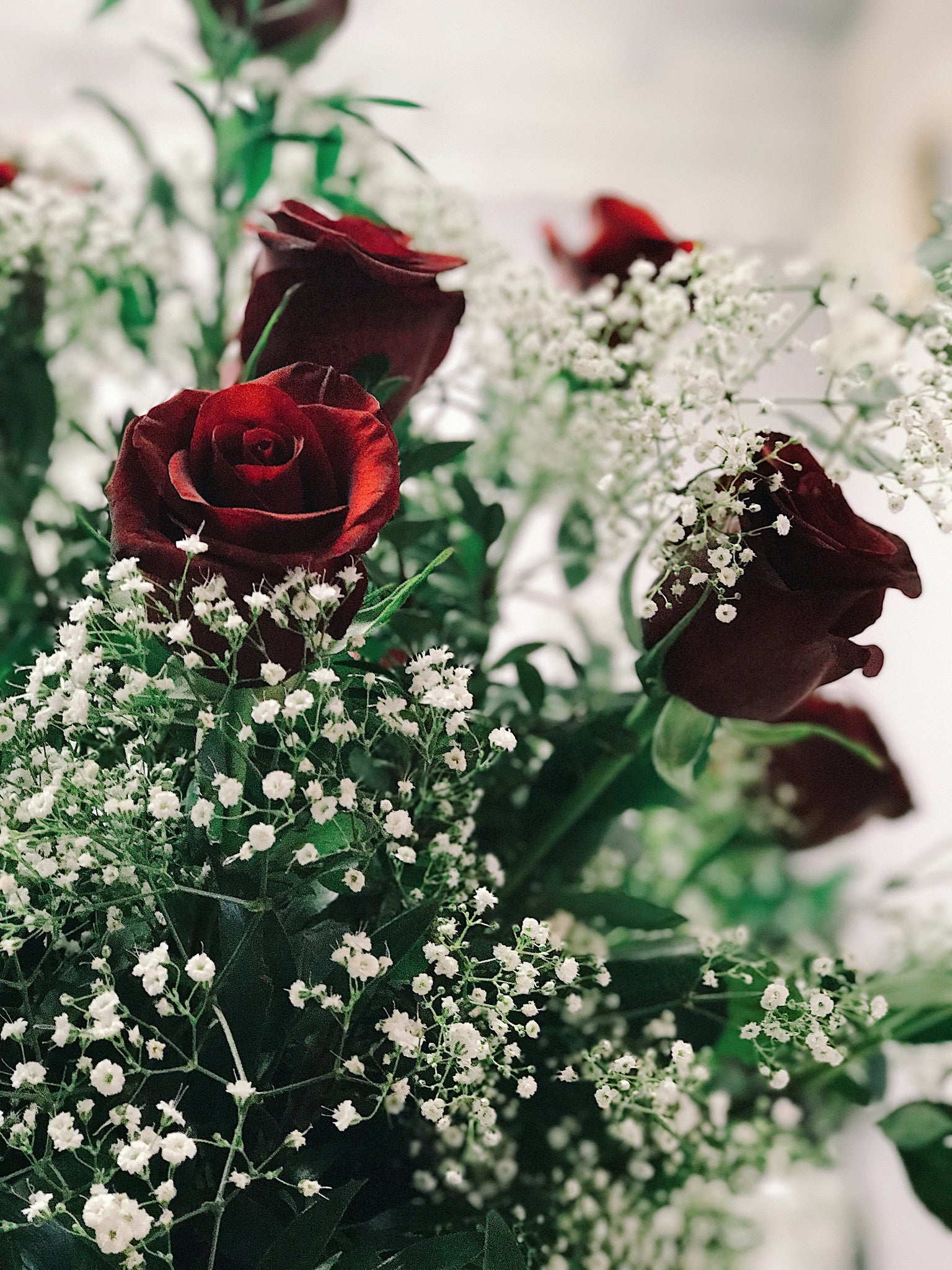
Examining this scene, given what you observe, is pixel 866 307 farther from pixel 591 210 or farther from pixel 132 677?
pixel 132 677

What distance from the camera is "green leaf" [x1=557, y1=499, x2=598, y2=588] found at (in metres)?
0.69

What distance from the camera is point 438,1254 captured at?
0.37 metres

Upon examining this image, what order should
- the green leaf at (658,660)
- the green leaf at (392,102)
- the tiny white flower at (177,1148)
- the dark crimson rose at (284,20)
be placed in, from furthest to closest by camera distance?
the dark crimson rose at (284,20)
the green leaf at (392,102)
the green leaf at (658,660)
the tiny white flower at (177,1148)

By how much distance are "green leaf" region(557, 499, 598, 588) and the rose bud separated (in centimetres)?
32

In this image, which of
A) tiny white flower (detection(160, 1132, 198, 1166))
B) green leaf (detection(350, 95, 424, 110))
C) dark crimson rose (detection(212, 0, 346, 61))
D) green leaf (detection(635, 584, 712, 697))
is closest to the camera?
tiny white flower (detection(160, 1132, 198, 1166))

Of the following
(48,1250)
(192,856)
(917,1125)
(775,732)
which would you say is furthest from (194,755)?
(917,1125)

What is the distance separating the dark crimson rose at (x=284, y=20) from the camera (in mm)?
646

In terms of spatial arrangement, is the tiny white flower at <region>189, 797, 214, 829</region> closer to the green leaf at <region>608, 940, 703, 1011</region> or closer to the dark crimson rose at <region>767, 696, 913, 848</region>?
the green leaf at <region>608, 940, 703, 1011</region>

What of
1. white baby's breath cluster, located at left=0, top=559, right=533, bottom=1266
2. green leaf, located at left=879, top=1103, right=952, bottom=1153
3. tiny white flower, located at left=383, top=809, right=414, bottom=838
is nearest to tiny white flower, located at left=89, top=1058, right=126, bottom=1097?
white baby's breath cluster, located at left=0, top=559, right=533, bottom=1266

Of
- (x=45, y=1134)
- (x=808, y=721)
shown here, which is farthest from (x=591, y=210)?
(x=45, y=1134)

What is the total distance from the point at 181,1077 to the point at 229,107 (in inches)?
21.3

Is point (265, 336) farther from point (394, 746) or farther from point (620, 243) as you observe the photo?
point (620, 243)

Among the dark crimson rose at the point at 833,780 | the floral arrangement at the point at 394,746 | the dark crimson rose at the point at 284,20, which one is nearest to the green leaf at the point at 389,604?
the floral arrangement at the point at 394,746

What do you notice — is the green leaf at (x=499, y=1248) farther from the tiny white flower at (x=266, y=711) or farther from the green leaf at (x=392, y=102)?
the green leaf at (x=392, y=102)
